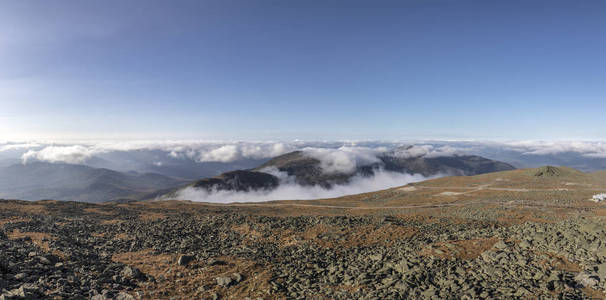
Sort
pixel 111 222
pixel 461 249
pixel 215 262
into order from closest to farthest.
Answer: pixel 215 262 < pixel 461 249 < pixel 111 222

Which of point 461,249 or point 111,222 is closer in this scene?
point 461,249

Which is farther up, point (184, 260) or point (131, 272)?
point (131, 272)

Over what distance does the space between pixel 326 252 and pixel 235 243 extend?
722cm

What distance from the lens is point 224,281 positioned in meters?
12.9

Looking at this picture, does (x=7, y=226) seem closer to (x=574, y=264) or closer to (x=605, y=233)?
(x=574, y=264)

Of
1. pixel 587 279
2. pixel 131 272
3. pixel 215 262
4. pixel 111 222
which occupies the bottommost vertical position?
pixel 111 222

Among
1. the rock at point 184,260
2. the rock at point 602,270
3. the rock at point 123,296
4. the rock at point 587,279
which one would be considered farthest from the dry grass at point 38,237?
the rock at point 602,270

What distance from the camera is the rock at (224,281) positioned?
12.7 meters

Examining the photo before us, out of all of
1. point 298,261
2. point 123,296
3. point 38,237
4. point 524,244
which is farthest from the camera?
point 38,237

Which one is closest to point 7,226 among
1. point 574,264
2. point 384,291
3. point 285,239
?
point 285,239

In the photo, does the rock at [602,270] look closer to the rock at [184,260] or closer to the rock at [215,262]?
the rock at [215,262]

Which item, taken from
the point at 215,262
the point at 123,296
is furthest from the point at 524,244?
the point at 123,296

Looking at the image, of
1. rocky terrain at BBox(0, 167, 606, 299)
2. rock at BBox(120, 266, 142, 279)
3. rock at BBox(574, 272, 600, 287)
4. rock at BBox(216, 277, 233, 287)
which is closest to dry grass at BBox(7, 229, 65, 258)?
rocky terrain at BBox(0, 167, 606, 299)

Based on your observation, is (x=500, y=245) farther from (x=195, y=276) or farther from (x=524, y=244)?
(x=195, y=276)
